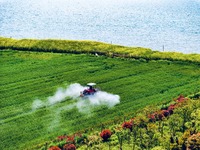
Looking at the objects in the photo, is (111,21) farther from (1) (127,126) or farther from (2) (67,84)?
(1) (127,126)

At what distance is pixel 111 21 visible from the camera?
13075 centimetres

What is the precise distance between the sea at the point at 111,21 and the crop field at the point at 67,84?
1366 inches

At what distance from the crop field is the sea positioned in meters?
34.7

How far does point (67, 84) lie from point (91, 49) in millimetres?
17121

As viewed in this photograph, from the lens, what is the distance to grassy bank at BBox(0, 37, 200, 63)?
243 feet

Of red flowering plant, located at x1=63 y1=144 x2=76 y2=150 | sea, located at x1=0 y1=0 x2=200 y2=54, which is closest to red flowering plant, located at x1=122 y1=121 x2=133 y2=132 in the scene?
red flowering plant, located at x1=63 y1=144 x2=76 y2=150

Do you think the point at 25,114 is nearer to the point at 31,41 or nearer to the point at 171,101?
the point at 171,101

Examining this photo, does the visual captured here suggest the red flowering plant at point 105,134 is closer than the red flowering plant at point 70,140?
No

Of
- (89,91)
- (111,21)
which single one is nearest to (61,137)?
(89,91)

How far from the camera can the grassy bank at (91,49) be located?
74.2m

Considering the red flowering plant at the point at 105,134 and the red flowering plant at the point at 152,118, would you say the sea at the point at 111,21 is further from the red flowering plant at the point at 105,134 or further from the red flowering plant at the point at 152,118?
the red flowering plant at the point at 105,134

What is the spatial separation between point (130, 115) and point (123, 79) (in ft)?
44.8

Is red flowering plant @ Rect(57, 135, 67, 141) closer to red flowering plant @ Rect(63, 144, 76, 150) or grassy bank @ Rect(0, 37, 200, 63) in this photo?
red flowering plant @ Rect(63, 144, 76, 150)

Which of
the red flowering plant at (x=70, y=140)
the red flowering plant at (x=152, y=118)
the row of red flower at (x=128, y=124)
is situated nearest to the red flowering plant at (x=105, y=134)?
the row of red flower at (x=128, y=124)
